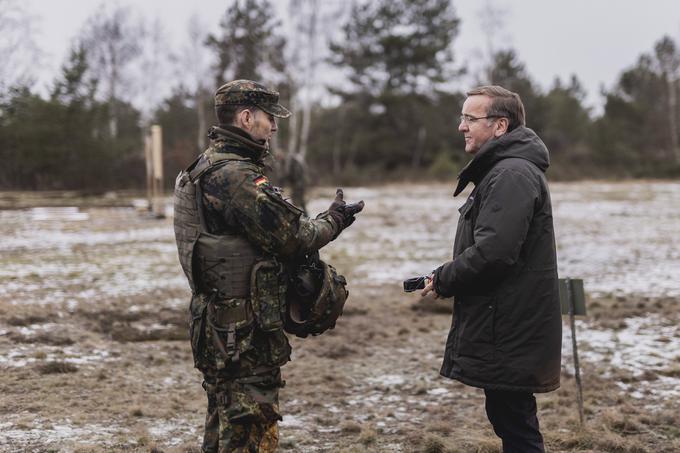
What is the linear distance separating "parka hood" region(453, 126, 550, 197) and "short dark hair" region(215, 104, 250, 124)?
44.3 inches

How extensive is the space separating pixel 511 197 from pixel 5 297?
7.27 m

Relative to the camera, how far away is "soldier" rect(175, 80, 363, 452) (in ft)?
9.68

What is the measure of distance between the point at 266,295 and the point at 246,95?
953 mm

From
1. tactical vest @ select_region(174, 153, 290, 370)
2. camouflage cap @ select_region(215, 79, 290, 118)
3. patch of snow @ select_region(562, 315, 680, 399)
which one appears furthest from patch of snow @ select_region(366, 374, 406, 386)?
camouflage cap @ select_region(215, 79, 290, 118)

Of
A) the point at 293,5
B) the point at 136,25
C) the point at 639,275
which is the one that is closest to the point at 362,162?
the point at 293,5

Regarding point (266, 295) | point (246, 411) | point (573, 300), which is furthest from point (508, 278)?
point (573, 300)

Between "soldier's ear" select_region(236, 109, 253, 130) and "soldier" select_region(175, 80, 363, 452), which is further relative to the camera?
"soldier's ear" select_region(236, 109, 253, 130)

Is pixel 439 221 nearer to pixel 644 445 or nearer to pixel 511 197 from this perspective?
pixel 644 445

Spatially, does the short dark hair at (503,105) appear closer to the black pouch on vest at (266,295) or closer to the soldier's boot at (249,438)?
the black pouch on vest at (266,295)

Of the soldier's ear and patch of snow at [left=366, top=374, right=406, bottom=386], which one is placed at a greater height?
the soldier's ear

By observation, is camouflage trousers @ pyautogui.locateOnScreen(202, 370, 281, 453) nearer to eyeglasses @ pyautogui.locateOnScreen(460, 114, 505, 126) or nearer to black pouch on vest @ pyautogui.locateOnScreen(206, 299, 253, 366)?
black pouch on vest @ pyautogui.locateOnScreen(206, 299, 253, 366)

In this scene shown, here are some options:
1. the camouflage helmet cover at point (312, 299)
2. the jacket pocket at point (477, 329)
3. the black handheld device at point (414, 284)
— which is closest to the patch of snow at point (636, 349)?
the jacket pocket at point (477, 329)

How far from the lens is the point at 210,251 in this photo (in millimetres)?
3010

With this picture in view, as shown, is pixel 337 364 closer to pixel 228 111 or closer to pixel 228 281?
pixel 228 281
